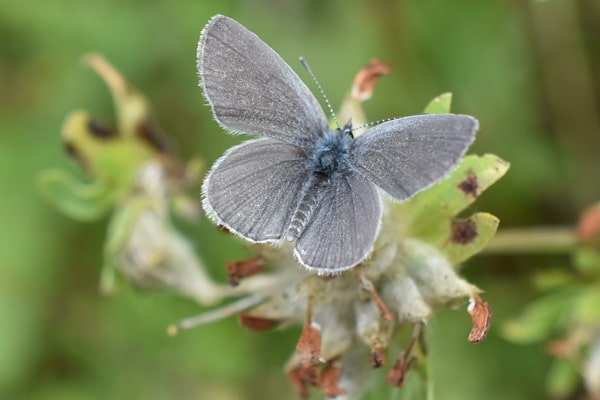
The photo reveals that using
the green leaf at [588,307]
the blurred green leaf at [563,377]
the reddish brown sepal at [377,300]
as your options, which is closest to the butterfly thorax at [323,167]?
the reddish brown sepal at [377,300]

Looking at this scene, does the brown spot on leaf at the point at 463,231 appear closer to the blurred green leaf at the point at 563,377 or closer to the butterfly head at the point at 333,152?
the butterfly head at the point at 333,152

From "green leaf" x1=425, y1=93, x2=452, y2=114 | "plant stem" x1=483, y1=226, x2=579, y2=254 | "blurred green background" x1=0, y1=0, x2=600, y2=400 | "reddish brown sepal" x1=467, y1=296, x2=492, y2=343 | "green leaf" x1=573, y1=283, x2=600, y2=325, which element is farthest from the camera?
"blurred green background" x1=0, y1=0, x2=600, y2=400

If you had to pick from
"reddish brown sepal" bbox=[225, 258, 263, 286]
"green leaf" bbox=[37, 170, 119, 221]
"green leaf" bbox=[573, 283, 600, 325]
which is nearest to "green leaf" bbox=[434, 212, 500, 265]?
"reddish brown sepal" bbox=[225, 258, 263, 286]

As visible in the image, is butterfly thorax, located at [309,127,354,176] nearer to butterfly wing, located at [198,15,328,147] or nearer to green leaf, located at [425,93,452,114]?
butterfly wing, located at [198,15,328,147]

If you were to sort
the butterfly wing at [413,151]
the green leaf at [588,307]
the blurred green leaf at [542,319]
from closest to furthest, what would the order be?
the butterfly wing at [413,151] < the green leaf at [588,307] < the blurred green leaf at [542,319]

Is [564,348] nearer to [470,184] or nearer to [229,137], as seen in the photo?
[470,184]

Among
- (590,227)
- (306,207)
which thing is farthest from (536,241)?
(306,207)
